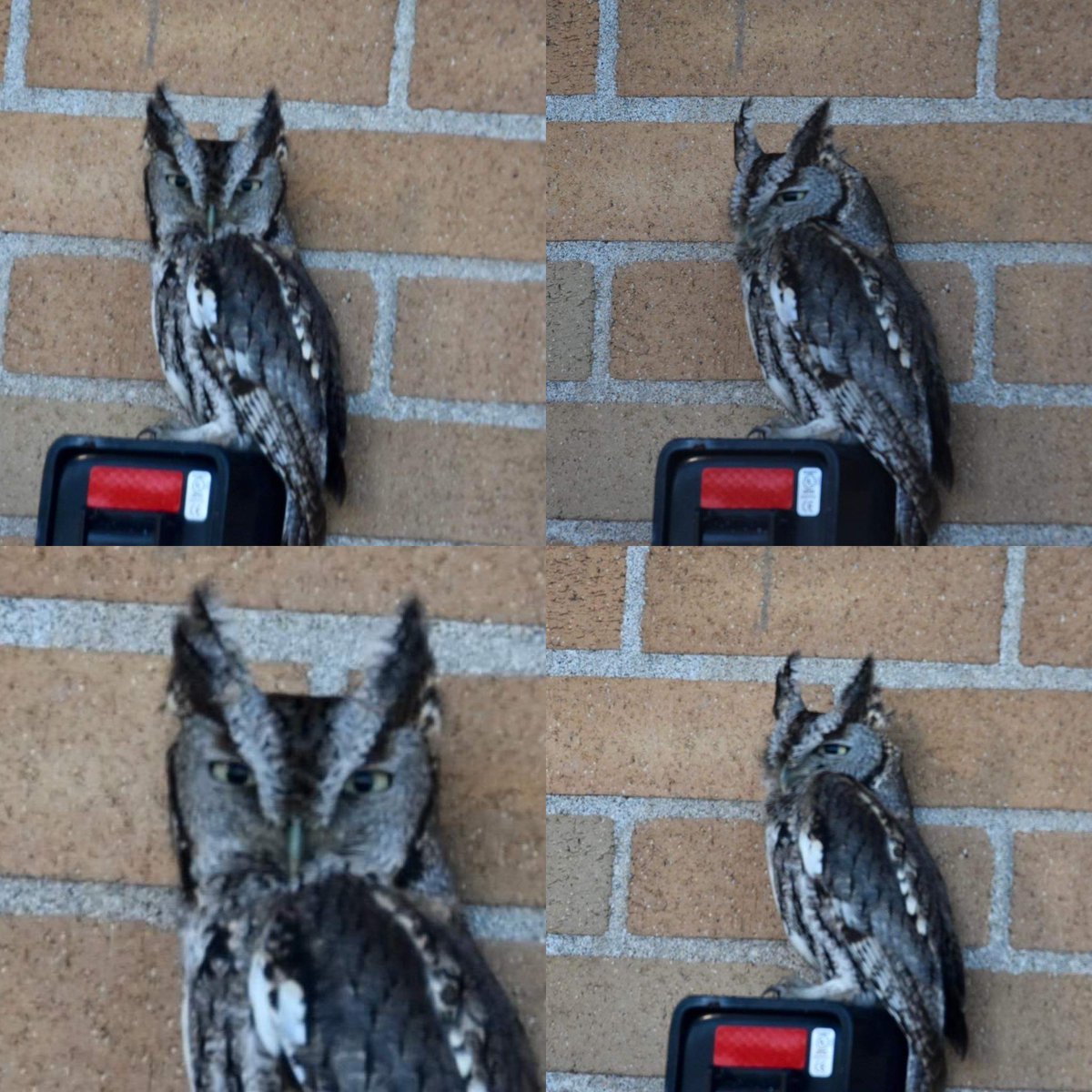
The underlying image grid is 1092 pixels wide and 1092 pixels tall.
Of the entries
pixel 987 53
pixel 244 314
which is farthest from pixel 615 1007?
pixel 987 53

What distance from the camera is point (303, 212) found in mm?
1186

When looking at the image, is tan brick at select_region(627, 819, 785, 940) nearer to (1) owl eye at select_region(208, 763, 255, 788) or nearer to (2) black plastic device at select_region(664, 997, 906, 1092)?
(2) black plastic device at select_region(664, 997, 906, 1092)

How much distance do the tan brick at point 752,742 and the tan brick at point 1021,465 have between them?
16 cm

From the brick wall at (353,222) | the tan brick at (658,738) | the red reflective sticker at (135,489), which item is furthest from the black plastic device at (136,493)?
the tan brick at (658,738)

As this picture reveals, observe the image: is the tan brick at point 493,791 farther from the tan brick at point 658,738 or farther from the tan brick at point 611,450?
the tan brick at point 611,450

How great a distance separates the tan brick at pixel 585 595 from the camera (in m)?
1.17

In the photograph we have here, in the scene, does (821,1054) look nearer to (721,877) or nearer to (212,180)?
(721,877)

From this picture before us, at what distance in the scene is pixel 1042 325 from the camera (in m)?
1.17

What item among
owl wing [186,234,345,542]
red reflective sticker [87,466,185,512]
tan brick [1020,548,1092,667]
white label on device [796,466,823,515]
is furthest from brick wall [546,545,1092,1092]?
red reflective sticker [87,466,185,512]

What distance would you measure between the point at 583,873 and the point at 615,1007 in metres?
0.12

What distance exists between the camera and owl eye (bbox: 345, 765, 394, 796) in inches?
39.8

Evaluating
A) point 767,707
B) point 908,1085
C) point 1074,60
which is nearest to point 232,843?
point 767,707

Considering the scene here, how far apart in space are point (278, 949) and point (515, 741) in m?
0.26

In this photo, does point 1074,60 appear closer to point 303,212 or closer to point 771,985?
point 303,212
